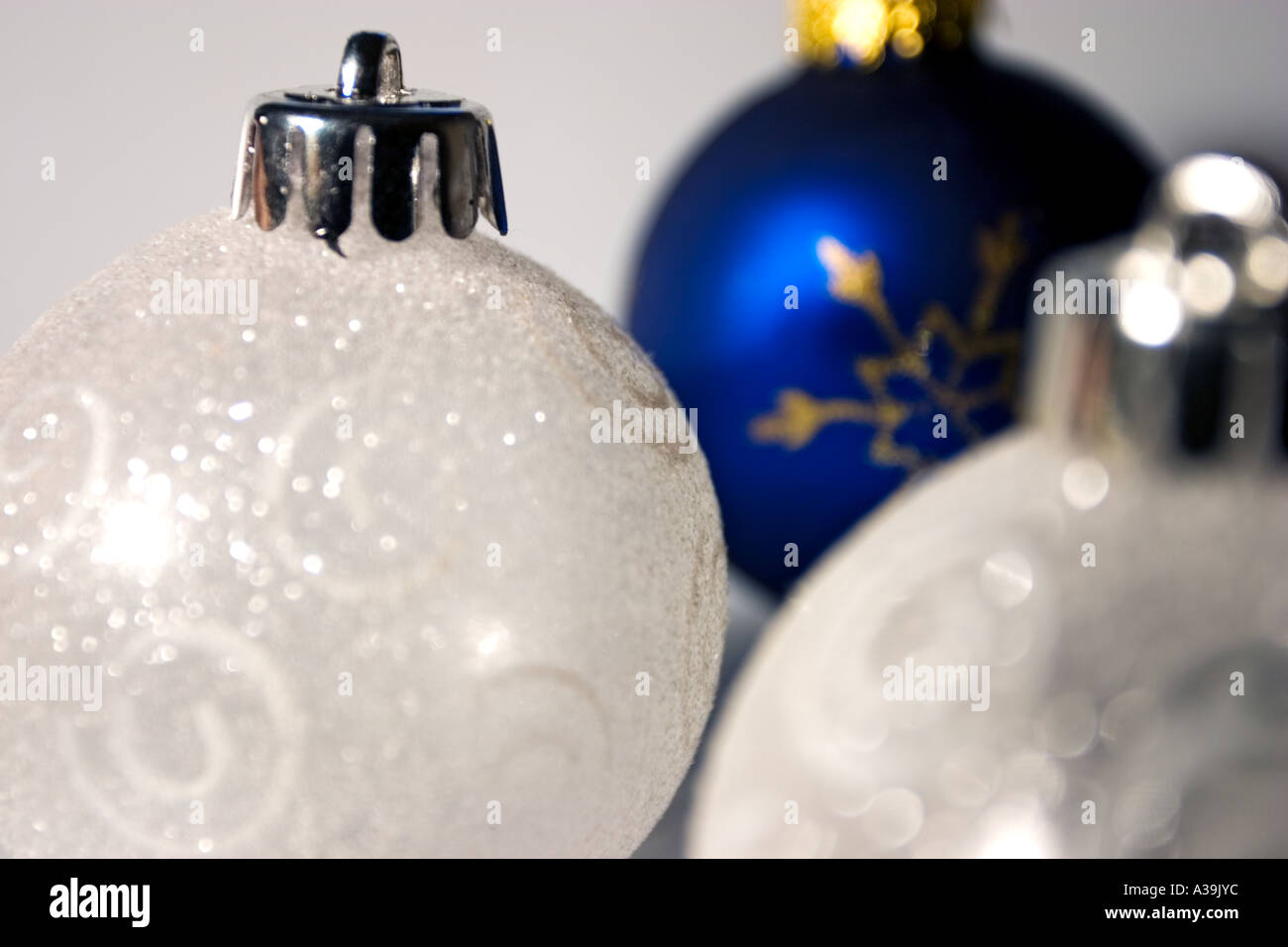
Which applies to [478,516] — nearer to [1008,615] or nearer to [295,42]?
[1008,615]

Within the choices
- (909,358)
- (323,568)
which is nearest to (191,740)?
(323,568)

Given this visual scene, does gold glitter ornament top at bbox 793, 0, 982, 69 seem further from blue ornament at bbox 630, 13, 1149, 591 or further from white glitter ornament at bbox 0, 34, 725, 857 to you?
white glitter ornament at bbox 0, 34, 725, 857

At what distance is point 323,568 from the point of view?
42 centimetres

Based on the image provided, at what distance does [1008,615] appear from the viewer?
400 mm

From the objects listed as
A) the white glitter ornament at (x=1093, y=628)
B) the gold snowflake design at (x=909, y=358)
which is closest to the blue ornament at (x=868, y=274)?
the gold snowflake design at (x=909, y=358)

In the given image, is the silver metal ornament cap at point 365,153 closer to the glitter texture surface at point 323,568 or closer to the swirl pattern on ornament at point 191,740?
the glitter texture surface at point 323,568

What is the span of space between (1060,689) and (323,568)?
18cm

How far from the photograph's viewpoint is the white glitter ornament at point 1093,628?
378 millimetres

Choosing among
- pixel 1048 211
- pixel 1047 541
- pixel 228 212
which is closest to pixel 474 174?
pixel 228 212

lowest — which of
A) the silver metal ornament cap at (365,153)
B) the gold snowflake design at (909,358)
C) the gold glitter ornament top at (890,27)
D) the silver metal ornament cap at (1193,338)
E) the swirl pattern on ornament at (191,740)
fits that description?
the swirl pattern on ornament at (191,740)

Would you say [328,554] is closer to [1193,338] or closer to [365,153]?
[365,153]

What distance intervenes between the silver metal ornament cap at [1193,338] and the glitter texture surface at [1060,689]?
0.01 meters

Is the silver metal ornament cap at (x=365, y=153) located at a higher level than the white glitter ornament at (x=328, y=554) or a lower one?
higher
